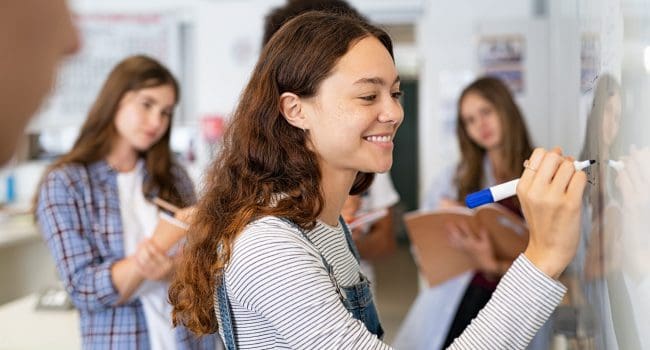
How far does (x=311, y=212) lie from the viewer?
978 mm

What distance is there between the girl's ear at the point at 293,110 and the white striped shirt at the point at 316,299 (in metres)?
0.17

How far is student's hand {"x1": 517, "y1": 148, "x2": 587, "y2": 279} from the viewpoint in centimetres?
84

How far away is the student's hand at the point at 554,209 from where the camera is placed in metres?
0.84

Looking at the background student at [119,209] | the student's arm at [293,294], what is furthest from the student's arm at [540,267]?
the background student at [119,209]

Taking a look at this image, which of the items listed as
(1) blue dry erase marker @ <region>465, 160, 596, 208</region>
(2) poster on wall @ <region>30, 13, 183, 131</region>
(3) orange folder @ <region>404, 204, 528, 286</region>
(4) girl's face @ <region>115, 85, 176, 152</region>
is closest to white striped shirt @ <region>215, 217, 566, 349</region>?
(1) blue dry erase marker @ <region>465, 160, 596, 208</region>

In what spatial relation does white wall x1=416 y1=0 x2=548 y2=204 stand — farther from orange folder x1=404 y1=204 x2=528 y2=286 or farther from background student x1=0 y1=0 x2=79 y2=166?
background student x1=0 y1=0 x2=79 y2=166

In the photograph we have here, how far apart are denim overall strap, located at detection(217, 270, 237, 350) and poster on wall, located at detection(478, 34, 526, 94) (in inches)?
121

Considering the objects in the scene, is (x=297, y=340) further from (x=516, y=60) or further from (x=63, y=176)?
(x=516, y=60)

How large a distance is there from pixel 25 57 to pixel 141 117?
4.55ft

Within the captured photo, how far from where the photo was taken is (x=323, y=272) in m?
0.89

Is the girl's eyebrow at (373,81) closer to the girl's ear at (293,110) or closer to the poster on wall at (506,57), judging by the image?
the girl's ear at (293,110)

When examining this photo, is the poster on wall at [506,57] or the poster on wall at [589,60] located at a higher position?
the poster on wall at [589,60]

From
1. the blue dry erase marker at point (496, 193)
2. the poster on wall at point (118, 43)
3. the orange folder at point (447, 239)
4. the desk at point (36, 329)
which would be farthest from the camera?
the poster on wall at point (118, 43)

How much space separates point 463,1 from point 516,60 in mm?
470
